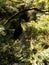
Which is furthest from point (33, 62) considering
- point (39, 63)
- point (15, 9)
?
point (15, 9)

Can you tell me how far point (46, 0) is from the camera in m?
7.95

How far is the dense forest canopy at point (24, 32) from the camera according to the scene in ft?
24.3

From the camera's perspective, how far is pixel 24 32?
28.4ft

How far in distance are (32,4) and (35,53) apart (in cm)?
184

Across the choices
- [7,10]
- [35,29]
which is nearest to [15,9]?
[7,10]

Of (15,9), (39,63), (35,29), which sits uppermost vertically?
(15,9)

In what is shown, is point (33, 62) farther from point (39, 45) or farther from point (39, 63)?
point (39, 45)

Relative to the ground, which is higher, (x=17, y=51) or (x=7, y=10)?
(x=7, y=10)

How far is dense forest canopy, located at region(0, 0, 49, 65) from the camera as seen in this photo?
7.42 m

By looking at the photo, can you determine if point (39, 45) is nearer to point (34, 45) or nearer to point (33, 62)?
point (34, 45)

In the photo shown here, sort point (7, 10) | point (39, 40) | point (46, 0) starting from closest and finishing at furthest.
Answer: point (7, 10) < point (46, 0) < point (39, 40)

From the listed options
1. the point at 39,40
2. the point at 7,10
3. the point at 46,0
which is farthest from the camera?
the point at 39,40

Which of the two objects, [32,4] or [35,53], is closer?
[32,4]

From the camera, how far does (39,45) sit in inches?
339
